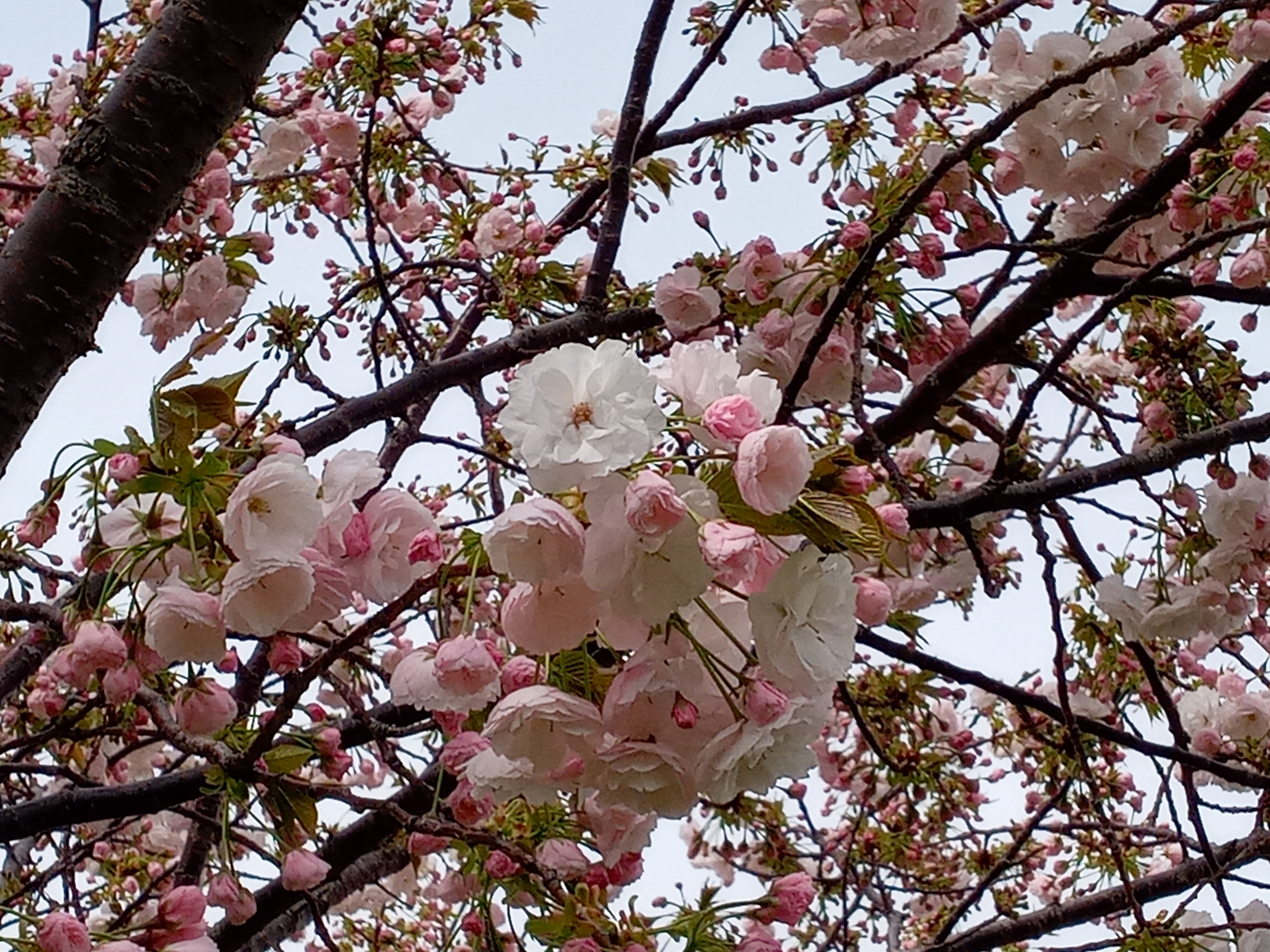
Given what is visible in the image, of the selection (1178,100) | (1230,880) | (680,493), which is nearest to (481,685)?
(680,493)

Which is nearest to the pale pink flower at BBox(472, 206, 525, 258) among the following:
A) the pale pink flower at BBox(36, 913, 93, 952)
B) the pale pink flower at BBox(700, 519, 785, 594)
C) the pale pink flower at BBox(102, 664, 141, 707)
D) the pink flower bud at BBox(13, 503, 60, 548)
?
the pink flower bud at BBox(13, 503, 60, 548)

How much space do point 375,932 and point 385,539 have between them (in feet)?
8.02

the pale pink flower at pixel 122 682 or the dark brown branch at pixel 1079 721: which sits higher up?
the dark brown branch at pixel 1079 721

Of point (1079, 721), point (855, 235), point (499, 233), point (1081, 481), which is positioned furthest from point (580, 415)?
point (499, 233)

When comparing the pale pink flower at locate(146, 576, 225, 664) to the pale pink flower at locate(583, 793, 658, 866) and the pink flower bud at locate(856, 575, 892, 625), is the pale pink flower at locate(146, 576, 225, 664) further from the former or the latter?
the pink flower bud at locate(856, 575, 892, 625)

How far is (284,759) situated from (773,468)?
71 centimetres

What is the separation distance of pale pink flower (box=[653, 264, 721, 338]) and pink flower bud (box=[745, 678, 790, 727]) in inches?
43.0

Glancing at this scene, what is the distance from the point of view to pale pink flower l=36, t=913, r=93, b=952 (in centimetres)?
120

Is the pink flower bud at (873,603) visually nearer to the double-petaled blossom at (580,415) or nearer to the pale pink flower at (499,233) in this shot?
the double-petaled blossom at (580,415)

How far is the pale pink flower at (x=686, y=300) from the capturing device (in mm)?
1818

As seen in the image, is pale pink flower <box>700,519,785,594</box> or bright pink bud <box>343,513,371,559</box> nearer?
pale pink flower <box>700,519,785,594</box>

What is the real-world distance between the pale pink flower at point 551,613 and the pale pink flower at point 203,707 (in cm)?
53

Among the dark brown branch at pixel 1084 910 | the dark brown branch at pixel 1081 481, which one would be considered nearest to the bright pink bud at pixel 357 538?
the dark brown branch at pixel 1081 481

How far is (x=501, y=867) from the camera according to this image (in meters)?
1.29
